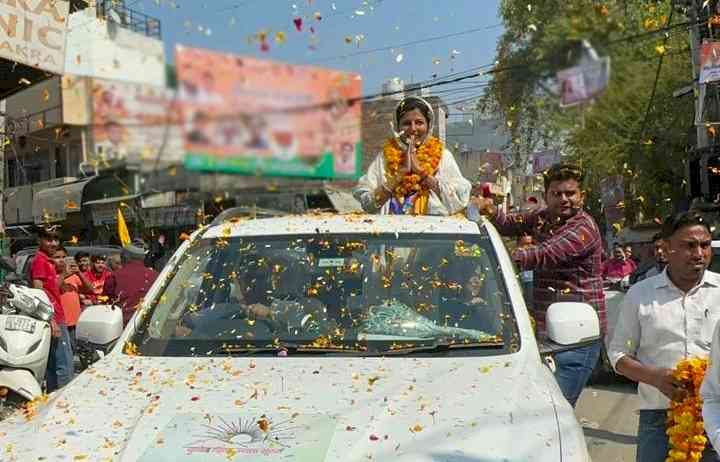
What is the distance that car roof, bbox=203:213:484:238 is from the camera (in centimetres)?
379

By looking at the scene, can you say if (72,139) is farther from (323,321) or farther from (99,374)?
(323,321)

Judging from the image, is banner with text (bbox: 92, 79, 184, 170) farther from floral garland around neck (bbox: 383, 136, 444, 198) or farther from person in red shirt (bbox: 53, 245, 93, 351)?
person in red shirt (bbox: 53, 245, 93, 351)

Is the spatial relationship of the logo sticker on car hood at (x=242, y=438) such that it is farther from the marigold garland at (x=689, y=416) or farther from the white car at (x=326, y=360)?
the marigold garland at (x=689, y=416)

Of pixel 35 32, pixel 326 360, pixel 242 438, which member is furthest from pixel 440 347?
pixel 35 32

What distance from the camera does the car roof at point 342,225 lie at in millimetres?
3793

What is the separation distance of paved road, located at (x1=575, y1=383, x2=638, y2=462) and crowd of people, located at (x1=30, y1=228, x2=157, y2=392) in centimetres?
381

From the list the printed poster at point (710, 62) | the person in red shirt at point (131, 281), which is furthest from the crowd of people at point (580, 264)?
the printed poster at point (710, 62)

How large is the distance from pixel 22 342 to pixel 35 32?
10.8ft

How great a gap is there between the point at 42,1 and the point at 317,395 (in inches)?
69.2

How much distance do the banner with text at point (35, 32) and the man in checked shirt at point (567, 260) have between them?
7.15 ft

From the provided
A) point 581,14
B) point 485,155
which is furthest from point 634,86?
point 485,155

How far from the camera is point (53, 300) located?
23.6ft

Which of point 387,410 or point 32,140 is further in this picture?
point 32,140

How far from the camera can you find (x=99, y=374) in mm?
3127
